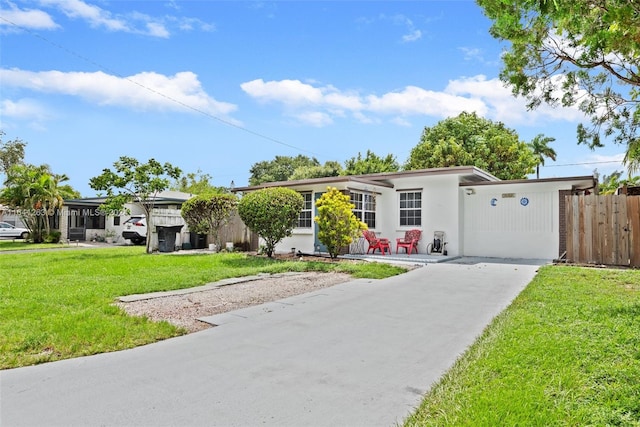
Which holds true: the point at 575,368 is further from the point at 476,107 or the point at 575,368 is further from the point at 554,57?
the point at 476,107

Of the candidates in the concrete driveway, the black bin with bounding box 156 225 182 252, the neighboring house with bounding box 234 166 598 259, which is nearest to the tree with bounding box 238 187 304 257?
the neighboring house with bounding box 234 166 598 259

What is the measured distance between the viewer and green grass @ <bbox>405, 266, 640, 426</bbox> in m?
2.72

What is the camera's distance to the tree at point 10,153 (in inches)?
1404

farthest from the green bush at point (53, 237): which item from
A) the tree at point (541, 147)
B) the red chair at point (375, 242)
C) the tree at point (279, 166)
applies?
the tree at point (541, 147)

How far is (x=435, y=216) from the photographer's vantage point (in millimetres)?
15609

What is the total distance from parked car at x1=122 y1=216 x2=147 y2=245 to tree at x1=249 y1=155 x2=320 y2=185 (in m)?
28.1

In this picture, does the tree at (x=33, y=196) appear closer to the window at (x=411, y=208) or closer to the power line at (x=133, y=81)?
the power line at (x=133, y=81)

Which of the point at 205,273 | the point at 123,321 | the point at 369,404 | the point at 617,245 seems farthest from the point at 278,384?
the point at 617,245

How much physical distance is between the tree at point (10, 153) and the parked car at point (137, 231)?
66.8ft

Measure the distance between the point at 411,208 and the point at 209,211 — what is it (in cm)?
853

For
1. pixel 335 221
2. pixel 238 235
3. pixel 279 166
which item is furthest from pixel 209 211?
pixel 279 166

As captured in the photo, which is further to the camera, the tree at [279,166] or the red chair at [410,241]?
the tree at [279,166]

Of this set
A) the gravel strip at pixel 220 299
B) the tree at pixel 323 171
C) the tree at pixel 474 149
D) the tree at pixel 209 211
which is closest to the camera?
the gravel strip at pixel 220 299

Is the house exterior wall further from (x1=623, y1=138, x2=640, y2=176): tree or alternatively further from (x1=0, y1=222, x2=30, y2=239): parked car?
(x1=0, y1=222, x2=30, y2=239): parked car
